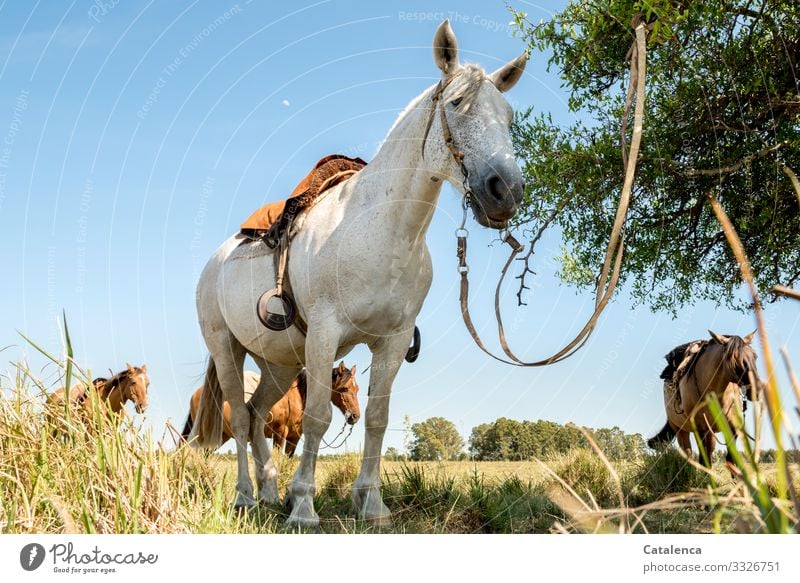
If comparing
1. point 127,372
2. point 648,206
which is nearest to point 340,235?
point 648,206

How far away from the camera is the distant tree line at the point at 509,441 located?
726 centimetres

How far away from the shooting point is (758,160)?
7.48m

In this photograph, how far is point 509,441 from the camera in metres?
8.77

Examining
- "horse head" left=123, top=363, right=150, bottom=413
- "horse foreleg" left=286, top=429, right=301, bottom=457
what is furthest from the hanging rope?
"horse head" left=123, top=363, right=150, bottom=413

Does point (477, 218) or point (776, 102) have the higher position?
point (776, 102)

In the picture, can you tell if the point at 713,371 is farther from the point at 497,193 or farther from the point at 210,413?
Answer: the point at 210,413

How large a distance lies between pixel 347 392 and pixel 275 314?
16.9ft

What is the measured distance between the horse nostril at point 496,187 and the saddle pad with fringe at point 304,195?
7.00ft

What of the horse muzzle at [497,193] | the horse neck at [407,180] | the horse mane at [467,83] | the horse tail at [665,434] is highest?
the horse mane at [467,83]

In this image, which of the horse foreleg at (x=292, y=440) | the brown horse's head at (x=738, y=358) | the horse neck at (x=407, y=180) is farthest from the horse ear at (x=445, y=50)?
the horse foreleg at (x=292, y=440)

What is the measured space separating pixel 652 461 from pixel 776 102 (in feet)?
12.6

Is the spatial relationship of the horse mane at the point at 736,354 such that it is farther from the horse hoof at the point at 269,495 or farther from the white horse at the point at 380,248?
the horse hoof at the point at 269,495
